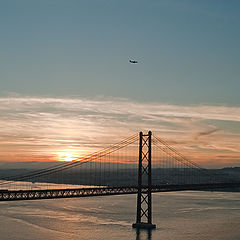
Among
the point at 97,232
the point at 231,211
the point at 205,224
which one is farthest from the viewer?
the point at 231,211

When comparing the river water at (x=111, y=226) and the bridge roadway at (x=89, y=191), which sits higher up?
the bridge roadway at (x=89, y=191)

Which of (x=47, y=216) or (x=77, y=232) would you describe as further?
(x=47, y=216)

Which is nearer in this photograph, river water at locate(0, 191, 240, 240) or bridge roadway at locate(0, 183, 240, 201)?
bridge roadway at locate(0, 183, 240, 201)

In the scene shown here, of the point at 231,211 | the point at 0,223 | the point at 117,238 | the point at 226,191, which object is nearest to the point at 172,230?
the point at 117,238

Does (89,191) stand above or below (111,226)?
above

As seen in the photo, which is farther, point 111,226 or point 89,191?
point 111,226

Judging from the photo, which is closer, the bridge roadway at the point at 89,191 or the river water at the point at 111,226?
the bridge roadway at the point at 89,191

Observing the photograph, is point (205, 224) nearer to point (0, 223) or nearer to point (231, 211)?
point (231, 211)

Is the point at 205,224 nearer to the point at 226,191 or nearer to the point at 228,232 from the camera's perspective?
the point at 228,232

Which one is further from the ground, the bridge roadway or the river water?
the bridge roadway

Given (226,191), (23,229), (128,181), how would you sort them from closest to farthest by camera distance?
(23,229)
(226,191)
(128,181)

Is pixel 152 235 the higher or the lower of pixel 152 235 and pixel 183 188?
the lower
